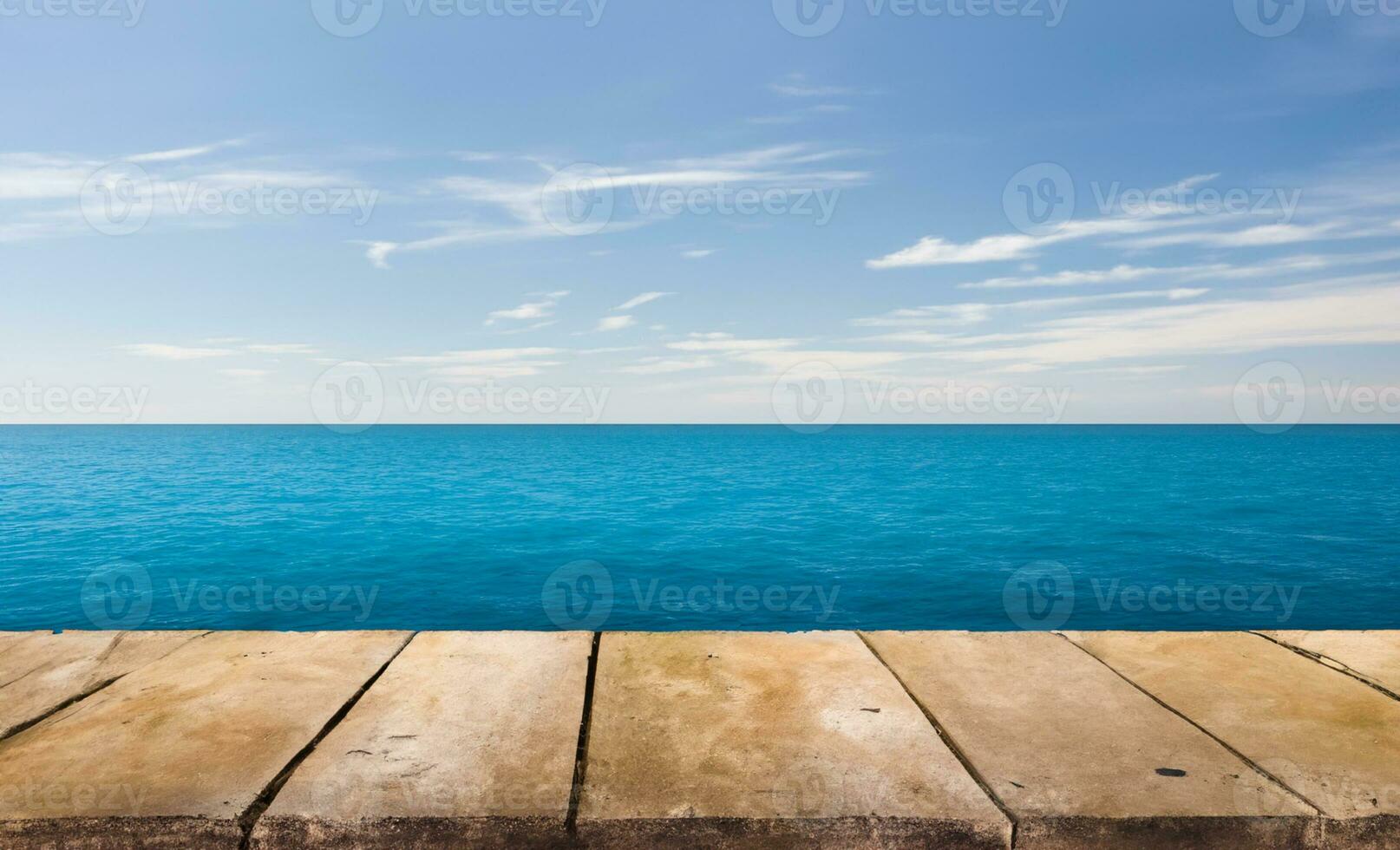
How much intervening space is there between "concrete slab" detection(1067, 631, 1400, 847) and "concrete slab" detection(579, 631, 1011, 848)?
3.87ft

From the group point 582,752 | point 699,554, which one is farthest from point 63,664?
→ point 699,554

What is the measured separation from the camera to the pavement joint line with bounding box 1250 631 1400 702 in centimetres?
344

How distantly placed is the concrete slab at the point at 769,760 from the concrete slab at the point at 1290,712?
3.87 feet

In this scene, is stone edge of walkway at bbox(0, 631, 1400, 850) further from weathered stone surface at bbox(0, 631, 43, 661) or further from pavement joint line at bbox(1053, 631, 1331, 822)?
weathered stone surface at bbox(0, 631, 43, 661)

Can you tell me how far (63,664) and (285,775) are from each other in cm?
200

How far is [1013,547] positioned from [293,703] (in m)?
24.1

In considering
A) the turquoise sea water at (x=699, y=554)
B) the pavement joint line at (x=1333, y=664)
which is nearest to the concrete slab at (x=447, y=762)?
the pavement joint line at (x=1333, y=664)

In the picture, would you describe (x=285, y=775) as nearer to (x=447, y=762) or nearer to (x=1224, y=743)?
(x=447, y=762)

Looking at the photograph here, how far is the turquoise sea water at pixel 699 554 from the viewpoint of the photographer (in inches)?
627

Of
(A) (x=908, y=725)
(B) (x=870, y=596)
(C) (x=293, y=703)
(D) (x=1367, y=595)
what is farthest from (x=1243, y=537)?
(C) (x=293, y=703)

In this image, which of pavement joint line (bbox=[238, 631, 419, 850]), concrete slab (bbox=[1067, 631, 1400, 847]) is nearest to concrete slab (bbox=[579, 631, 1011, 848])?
pavement joint line (bbox=[238, 631, 419, 850])

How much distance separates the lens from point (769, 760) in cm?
272

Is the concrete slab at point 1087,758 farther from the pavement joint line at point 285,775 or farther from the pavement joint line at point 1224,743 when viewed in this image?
the pavement joint line at point 285,775

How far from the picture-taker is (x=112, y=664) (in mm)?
3689
